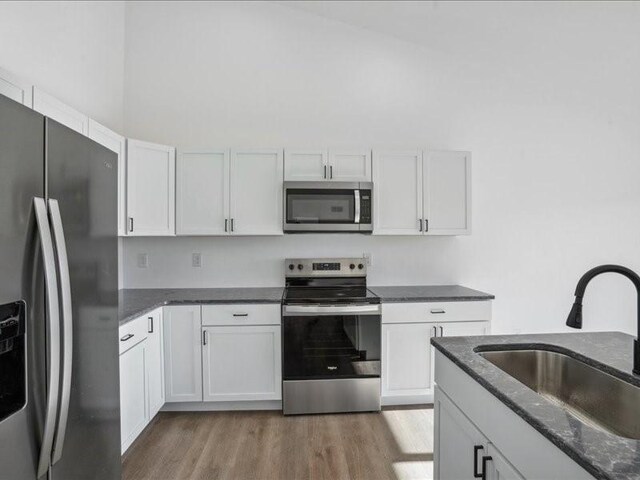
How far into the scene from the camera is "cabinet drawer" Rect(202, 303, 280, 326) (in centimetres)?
269

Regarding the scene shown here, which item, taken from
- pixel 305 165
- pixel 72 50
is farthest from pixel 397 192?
pixel 72 50

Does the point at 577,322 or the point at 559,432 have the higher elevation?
the point at 577,322

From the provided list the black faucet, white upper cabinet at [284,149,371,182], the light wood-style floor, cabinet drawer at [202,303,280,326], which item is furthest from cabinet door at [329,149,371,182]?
the black faucet

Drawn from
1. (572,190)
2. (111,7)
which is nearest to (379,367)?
(572,190)

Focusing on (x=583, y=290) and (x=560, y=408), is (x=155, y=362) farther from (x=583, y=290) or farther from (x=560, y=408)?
(x=583, y=290)

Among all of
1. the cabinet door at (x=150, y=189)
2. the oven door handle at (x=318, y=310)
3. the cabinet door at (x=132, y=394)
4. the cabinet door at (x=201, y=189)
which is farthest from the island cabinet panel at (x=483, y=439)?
the cabinet door at (x=150, y=189)

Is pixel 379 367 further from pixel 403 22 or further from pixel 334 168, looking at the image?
pixel 403 22

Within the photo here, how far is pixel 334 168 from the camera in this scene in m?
2.99

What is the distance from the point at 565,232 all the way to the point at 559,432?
3.31 meters

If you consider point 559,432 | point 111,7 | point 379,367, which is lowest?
point 379,367

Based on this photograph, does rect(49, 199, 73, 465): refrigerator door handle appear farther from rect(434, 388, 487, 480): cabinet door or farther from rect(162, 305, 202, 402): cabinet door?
rect(162, 305, 202, 402): cabinet door

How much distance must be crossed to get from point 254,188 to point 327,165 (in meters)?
0.64

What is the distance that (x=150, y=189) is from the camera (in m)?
2.82

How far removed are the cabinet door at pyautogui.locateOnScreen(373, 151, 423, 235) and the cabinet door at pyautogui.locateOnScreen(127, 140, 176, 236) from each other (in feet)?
5.62
